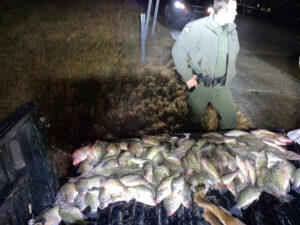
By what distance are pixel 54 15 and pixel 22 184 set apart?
13.1 m

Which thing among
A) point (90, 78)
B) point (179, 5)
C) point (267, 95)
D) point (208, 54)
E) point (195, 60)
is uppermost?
point (179, 5)

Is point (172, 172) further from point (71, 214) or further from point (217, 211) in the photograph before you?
point (71, 214)

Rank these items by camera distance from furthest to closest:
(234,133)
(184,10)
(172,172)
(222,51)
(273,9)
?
(273,9) → (184,10) → (222,51) → (234,133) → (172,172)

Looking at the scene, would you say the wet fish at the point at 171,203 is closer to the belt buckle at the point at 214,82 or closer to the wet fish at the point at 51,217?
the wet fish at the point at 51,217

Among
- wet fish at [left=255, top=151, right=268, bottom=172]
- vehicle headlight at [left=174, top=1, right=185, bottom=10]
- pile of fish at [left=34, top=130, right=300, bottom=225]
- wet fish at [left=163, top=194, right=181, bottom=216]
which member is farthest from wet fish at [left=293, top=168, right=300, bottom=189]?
vehicle headlight at [left=174, top=1, right=185, bottom=10]

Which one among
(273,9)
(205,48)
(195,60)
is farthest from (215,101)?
(273,9)

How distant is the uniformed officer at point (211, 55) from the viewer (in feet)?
12.8

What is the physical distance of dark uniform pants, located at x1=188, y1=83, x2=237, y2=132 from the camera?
4352 mm

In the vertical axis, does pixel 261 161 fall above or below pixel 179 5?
below

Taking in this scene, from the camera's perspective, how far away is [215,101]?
446 centimetres

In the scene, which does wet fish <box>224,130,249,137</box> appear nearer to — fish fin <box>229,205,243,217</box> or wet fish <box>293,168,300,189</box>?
wet fish <box>293,168,300,189</box>

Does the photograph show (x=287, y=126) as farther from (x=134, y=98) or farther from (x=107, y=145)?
(x=107, y=145)

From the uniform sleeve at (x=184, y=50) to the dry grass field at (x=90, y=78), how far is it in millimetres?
1936

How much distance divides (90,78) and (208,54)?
4.61 metres
